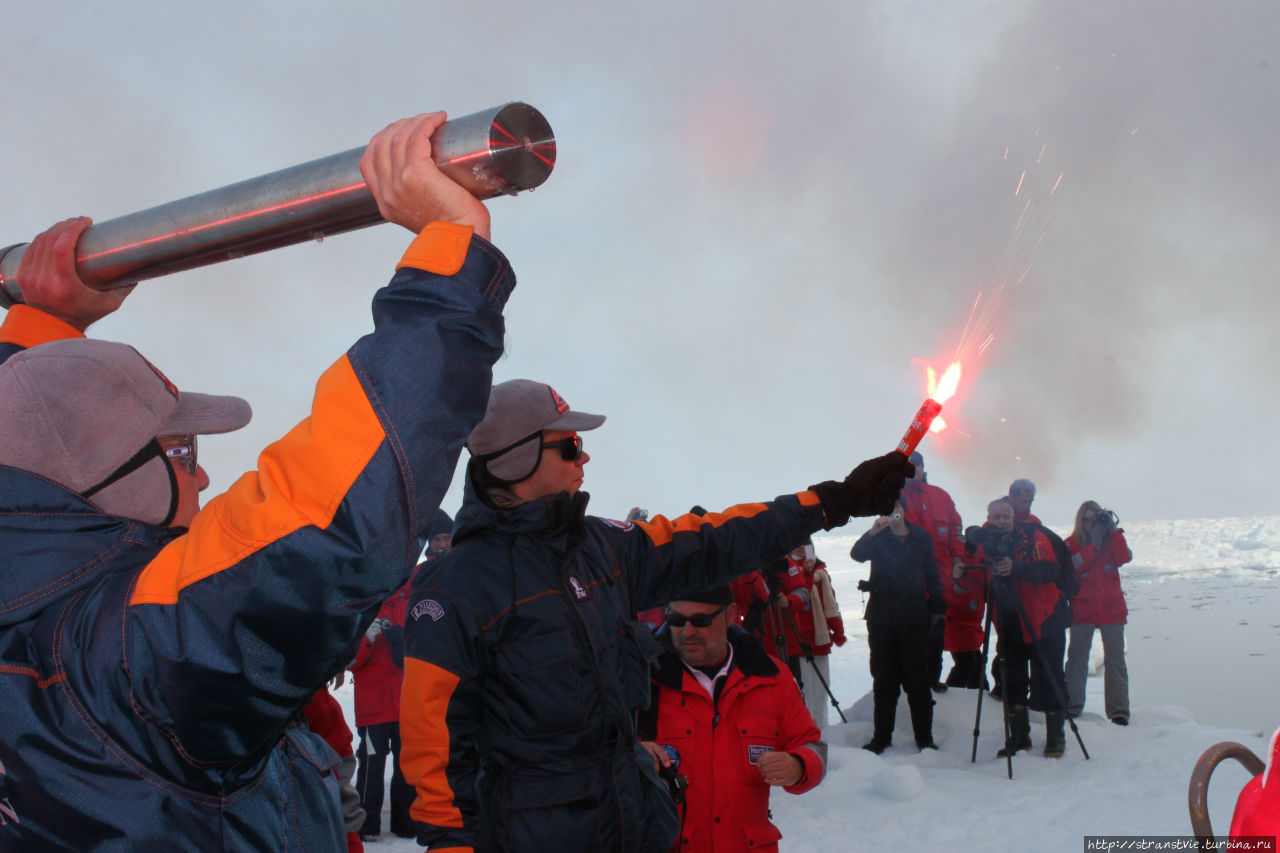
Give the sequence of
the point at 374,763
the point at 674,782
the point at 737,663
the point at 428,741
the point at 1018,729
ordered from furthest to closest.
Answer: the point at 1018,729 → the point at 374,763 → the point at 737,663 → the point at 674,782 → the point at 428,741

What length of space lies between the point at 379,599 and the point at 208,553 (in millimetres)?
203

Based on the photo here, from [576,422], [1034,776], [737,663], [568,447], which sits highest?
[576,422]

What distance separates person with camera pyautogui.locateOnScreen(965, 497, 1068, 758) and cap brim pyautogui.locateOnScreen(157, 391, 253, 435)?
804 cm

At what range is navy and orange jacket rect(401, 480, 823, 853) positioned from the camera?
8.50 ft

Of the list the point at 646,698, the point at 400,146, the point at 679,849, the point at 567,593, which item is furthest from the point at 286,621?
the point at 679,849

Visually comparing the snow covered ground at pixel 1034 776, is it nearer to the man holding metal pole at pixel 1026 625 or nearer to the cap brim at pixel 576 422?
the man holding metal pole at pixel 1026 625

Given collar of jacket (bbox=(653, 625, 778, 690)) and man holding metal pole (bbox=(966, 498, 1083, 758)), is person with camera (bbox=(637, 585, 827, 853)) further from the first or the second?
man holding metal pole (bbox=(966, 498, 1083, 758))

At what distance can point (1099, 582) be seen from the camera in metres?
9.39

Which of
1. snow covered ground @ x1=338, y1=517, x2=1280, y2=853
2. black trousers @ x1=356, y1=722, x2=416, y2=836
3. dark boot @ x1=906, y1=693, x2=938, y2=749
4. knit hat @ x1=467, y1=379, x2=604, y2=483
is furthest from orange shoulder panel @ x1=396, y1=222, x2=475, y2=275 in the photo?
dark boot @ x1=906, y1=693, x2=938, y2=749

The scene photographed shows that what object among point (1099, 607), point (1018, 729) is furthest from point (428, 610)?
point (1099, 607)

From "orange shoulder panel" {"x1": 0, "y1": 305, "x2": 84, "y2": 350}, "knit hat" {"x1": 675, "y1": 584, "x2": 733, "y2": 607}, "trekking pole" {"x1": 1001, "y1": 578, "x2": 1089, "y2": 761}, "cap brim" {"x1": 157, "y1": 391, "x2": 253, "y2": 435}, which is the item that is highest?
"orange shoulder panel" {"x1": 0, "y1": 305, "x2": 84, "y2": 350}

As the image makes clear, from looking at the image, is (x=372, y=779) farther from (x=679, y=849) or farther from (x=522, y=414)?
(x=522, y=414)

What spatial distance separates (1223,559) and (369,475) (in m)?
41.4

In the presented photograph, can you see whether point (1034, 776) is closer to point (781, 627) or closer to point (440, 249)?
point (781, 627)
